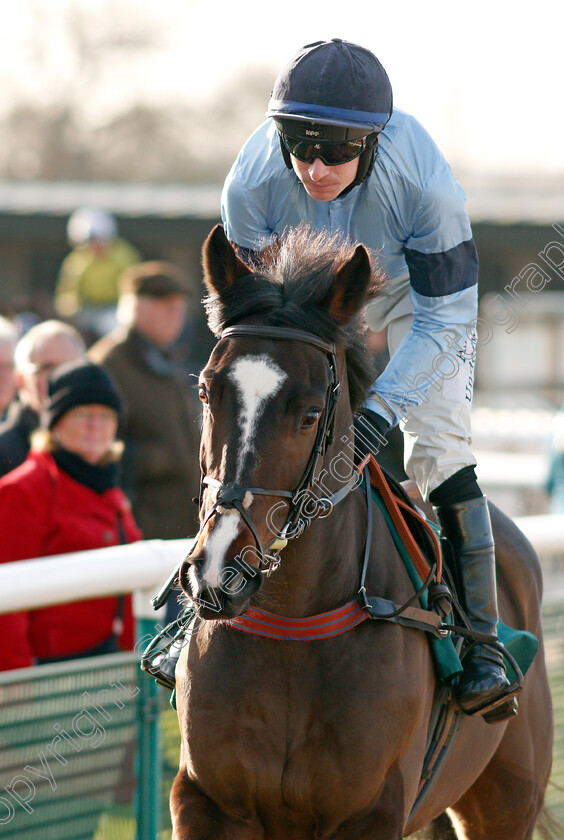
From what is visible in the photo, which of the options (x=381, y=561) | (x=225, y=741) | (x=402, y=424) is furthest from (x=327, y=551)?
(x=402, y=424)

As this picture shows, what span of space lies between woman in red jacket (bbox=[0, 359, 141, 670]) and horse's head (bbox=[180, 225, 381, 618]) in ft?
5.67

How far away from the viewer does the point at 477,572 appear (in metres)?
3.46

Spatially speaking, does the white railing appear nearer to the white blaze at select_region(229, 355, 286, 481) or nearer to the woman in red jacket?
the woman in red jacket

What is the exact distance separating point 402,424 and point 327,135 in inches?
39.3

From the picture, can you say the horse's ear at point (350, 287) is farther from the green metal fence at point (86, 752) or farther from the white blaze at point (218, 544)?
the green metal fence at point (86, 752)

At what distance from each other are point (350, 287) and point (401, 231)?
0.61 metres

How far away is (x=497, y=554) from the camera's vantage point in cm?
395

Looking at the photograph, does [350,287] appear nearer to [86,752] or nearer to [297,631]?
[297,631]

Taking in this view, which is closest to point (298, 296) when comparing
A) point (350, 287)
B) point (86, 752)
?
point (350, 287)

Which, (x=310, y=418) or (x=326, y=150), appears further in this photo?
(x=326, y=150)

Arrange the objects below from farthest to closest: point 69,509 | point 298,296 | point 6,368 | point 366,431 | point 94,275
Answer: point 94,275 < point 6,368 < point 69,509 < point 366,431 < point 298,296

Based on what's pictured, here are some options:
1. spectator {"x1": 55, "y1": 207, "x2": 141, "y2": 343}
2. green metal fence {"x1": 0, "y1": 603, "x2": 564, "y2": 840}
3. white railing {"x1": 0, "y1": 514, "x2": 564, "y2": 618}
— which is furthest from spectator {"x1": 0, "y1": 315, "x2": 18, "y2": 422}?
spectator {"x1": 55, "y1": 207, "x2": 141, "y2": 343}

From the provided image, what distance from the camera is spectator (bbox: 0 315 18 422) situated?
5.98 m

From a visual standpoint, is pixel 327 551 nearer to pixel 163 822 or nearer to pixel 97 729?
pixel 97 729
